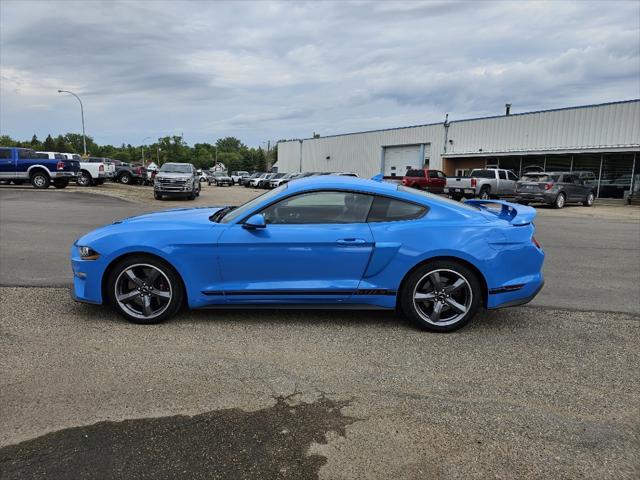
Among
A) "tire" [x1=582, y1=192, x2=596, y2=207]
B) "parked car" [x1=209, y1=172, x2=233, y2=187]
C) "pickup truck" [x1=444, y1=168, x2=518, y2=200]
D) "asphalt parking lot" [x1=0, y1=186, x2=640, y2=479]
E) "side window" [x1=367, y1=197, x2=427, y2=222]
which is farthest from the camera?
"parked car" [x1=209, y1=172, x2=233, y2=187]

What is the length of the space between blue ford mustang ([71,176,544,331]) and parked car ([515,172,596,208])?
19.6 m

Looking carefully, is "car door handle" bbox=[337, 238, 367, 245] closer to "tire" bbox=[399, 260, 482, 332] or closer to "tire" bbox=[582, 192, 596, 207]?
"tire" bbox=[399, 260, 482, 332]

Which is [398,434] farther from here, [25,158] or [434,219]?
[25,158]

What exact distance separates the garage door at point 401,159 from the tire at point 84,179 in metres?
23.8

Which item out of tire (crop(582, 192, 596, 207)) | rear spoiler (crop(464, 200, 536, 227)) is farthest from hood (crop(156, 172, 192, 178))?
tire (crop(582, 192, 596, 207))

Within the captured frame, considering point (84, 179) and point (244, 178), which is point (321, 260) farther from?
point (244, 178)

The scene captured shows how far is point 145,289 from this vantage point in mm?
4578

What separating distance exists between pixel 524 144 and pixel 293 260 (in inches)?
1282

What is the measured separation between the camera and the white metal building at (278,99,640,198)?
1116 inches

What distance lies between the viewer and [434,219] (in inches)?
182

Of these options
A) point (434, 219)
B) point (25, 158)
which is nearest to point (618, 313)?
point (434, 219)

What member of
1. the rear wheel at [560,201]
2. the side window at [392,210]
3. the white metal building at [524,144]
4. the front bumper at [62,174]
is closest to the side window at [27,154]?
the front bumper at [62,174]

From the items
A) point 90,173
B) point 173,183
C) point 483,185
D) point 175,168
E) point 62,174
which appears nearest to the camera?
point 173,183

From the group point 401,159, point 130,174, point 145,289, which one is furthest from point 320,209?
point 401,159
